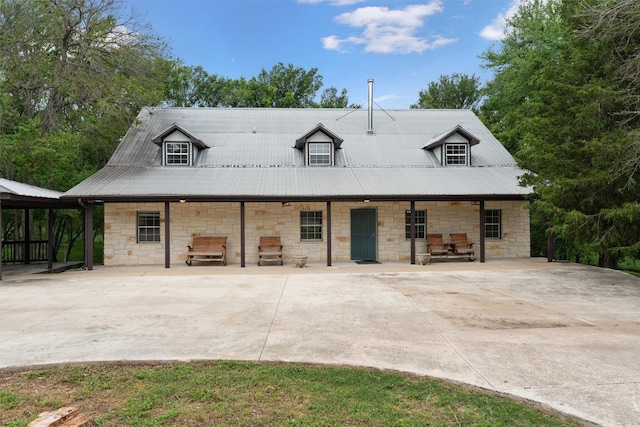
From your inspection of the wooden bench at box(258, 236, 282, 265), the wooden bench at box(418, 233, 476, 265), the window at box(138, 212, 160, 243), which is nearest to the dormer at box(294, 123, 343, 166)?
the wooden bench at box(258, 236, 282, 265)

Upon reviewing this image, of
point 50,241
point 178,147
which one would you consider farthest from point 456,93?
point 50,241

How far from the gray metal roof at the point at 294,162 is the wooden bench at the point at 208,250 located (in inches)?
81.6

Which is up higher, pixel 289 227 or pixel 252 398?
pixel 289 227

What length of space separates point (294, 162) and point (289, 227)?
2904 mm

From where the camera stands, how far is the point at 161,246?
14.9 meters

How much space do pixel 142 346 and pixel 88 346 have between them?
740 millimetres

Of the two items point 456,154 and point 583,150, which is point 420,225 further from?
point 583,150

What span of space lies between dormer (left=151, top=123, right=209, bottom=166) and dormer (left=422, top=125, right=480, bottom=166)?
9.96 meters

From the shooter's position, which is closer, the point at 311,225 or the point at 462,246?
the point at 462,246

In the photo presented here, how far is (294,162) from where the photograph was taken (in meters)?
16.4

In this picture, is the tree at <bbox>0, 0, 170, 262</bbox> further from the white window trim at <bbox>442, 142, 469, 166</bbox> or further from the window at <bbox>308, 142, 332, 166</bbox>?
the white window trim at <bbox>442, 142, 469, 166</bbox>

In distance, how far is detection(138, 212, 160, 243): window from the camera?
49.1 ft

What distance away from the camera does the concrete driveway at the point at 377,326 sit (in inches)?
173

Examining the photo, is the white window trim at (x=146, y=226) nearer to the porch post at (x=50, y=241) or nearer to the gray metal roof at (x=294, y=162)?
the gray metal roof at (x=294, y=162)
